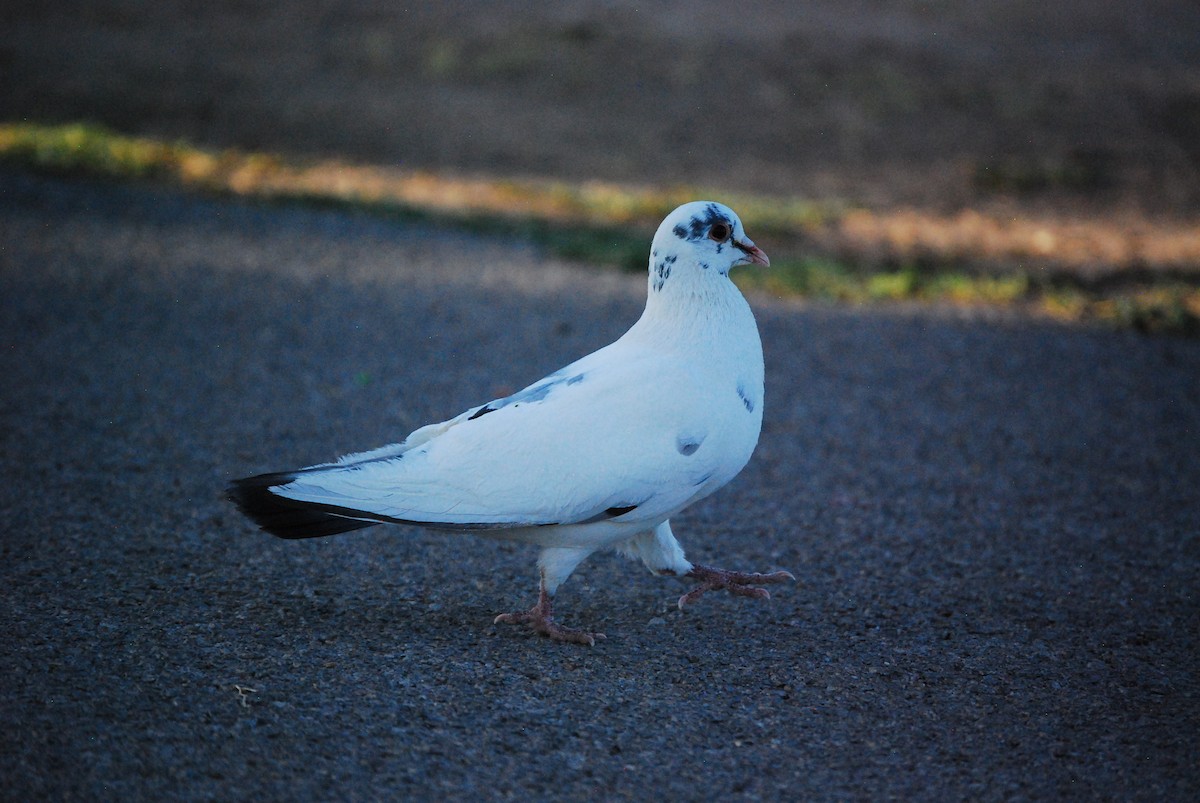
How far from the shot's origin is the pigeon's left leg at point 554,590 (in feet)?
12.6

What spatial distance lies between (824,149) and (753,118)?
110 cm

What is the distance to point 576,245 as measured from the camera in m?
9.11

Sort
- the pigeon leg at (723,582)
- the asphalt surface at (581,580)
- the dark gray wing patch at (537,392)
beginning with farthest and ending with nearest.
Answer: the pigeon leg at (723,582) → the dark gray wing patch at (537,392) → the asphalt surface at (581,580)

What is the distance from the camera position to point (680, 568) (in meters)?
4.16

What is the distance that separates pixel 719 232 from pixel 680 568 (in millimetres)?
1201

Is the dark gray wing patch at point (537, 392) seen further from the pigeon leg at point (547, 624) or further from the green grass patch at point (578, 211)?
the green grass patch at point (578, 211)

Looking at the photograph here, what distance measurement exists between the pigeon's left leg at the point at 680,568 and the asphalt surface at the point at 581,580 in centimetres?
8

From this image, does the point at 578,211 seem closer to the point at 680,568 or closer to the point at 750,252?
the point at 750,252

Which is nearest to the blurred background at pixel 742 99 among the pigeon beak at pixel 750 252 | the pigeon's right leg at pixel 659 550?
the pigeon beak at pixel 750 252

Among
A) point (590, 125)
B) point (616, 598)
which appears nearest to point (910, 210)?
point (590, 125)

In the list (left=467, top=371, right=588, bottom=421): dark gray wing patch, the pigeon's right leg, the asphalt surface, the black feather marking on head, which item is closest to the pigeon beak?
the black feather marking on head

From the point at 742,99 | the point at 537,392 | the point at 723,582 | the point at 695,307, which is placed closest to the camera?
the point at 537,392

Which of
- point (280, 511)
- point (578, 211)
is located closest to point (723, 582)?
point (280, 511)

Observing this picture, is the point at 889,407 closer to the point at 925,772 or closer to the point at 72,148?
the point at 925,772
